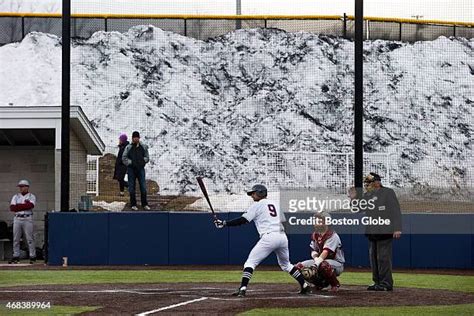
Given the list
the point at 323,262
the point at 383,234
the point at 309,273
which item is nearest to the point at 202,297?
the point at 309,273

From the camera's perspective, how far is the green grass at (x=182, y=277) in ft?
58.8

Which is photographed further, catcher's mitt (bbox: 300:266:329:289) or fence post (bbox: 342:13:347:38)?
fence post (bbox: 342:13:347:38)

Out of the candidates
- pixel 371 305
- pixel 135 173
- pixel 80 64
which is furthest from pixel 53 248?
pixel 80 64

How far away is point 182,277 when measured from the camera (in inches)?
758

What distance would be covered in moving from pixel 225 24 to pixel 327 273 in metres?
25.0

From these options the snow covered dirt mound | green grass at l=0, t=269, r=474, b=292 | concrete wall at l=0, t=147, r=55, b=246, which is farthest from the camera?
A: the snow covered dirt mound

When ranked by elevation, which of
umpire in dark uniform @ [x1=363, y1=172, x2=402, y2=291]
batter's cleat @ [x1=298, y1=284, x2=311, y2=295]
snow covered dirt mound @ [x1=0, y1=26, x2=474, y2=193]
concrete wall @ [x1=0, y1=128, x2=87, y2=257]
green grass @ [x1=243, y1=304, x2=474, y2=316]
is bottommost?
green grass @ [x1=243, y1=304, x2=474, y2=316]

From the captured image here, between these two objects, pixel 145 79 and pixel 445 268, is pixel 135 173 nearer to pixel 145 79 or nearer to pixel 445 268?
pixel 445 268

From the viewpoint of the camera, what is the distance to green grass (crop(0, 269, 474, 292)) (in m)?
17.9

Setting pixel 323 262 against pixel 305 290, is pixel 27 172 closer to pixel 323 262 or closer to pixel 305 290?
pixel 323 262

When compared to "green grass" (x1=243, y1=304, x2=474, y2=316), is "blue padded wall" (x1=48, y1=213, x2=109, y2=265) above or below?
above

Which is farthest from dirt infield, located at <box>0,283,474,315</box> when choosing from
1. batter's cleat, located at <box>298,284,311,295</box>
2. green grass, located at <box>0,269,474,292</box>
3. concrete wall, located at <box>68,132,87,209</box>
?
concrete wall, located at <box>68,132,87,209</box>

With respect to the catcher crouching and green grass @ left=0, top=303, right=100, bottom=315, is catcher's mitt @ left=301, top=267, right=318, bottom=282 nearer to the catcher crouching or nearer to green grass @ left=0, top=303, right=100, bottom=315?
the catcher crouching

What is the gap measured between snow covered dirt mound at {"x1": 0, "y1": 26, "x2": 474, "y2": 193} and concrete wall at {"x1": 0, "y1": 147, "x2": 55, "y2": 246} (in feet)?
30.7
